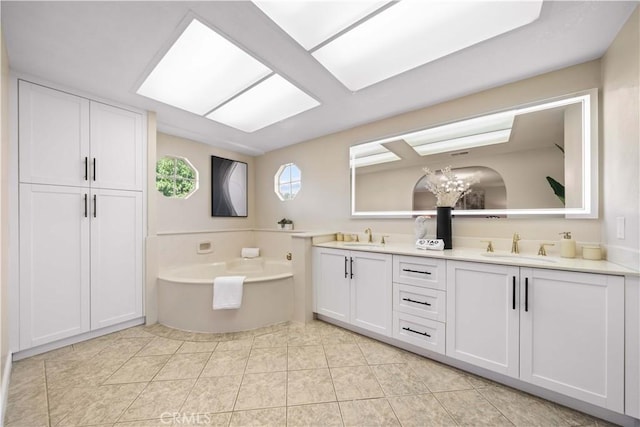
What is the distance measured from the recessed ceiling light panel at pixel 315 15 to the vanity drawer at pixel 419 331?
2.29 meters

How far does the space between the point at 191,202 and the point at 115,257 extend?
1.32m

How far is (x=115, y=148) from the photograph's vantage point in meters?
2.57

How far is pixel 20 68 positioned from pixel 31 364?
7.90 feet

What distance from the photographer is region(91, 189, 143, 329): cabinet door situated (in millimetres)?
2432

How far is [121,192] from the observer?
2602 mm

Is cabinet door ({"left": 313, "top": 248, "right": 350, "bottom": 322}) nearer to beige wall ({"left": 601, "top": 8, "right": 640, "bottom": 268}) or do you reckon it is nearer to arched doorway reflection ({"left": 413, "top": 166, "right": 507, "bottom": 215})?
arched doorway reflection ({"left": 413, "top": 166, "right": 507, "bottom": 215})

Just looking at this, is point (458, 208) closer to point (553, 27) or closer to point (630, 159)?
point (630, 159)

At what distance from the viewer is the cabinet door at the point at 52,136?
205 cm

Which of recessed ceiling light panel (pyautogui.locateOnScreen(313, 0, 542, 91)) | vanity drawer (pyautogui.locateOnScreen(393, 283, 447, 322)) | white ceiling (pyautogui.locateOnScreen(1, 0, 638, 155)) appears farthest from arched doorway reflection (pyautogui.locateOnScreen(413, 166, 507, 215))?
recessed ceiling light panel (pyautogui.locateOnScreen(313, 0, 542, 91))

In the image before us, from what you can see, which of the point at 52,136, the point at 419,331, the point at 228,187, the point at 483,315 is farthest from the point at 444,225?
the point at 52,136

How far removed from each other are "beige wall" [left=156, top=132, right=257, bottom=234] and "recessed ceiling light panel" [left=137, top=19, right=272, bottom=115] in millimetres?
1036

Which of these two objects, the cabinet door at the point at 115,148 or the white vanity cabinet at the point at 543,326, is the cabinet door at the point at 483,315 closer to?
the white vanity cabinet at the point at 543,326

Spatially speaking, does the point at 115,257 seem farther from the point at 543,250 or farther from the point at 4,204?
the point at 543,250

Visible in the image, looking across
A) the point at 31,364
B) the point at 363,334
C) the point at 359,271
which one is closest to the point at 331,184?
the point at 359,271
